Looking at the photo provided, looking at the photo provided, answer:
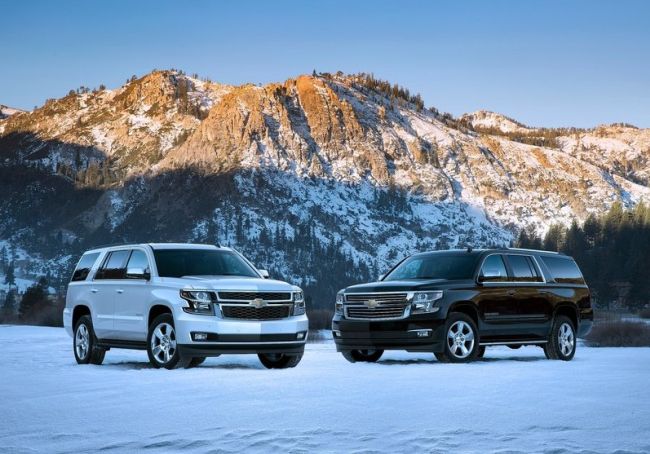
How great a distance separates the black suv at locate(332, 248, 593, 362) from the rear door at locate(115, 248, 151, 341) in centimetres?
352

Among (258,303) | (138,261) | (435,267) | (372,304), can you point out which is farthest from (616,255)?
(258,303)

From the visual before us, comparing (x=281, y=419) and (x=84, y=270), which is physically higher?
(x=84, y=270)

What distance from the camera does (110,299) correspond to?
16625 mm

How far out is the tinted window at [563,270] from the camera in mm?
18828

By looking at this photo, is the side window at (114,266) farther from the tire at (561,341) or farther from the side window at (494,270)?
the tire at (561,341)

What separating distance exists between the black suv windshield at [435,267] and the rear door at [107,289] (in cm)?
484

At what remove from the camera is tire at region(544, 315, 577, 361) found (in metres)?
18.3

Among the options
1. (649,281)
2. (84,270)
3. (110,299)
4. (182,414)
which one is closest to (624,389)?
(182,414)

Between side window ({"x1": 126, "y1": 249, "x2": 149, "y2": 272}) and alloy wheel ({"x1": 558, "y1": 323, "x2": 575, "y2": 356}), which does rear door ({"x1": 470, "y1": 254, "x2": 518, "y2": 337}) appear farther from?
side window ({"x1": 126, "y1": 249, "x2": 149, "y2": 272})

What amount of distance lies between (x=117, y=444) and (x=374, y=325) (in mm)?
9185

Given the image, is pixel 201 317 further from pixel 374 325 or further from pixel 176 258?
pixel 374 325

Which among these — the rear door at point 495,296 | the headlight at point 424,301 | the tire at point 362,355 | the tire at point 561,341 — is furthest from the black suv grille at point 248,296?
the tire at point 561,341

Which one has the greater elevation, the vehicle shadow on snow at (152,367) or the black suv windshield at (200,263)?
the black suv windshield at (200,263)

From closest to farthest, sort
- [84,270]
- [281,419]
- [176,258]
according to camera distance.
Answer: [281,419] < [176,258] < [84,270]
